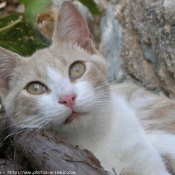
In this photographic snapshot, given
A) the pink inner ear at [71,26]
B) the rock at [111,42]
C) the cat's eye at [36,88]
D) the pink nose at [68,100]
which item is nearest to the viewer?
the pink nose at [68,100]

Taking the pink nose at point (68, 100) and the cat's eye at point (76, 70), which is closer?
the pink nose at point (68, 100)

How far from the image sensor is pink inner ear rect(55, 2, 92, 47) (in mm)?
2213

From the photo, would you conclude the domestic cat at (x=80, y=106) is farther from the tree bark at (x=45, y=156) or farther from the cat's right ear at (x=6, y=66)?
the tree bark at (x=45, y=156)

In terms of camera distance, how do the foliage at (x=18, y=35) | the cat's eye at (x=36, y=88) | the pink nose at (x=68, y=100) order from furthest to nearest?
the foliage at (x=18, y=35) < the cat's eye at (x=36, y=88) < the pink nose at (x=68, y=100)

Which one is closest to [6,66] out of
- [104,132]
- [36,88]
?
[36,88]

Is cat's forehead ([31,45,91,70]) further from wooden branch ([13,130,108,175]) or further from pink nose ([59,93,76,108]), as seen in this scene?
wooden branch ([13,130,108,175])

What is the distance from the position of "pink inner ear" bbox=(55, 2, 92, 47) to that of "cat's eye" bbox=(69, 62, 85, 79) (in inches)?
11.1

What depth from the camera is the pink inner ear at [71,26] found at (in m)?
2.21

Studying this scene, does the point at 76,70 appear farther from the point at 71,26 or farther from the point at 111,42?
the point at 111,42

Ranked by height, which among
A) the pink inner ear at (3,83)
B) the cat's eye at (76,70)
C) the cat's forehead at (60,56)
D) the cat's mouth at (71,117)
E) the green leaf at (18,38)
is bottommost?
the cat's mouth at (71,117)

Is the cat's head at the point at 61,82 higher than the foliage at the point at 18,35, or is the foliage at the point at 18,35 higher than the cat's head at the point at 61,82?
the foliage at the point at 18,35

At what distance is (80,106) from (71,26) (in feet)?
2.26

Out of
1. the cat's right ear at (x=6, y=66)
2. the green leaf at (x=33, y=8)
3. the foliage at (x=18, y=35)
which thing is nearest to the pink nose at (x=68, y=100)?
the cat's right ear at (x=6, y=66)

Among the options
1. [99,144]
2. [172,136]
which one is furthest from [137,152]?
[172,136]
